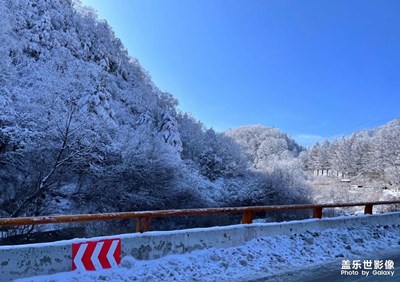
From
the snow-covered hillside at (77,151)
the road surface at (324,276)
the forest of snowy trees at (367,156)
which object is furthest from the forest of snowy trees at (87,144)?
the forest of snowy trees at (367,156)

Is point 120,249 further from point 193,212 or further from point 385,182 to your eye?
point 385,182

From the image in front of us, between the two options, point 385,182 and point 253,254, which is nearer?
point 253,254

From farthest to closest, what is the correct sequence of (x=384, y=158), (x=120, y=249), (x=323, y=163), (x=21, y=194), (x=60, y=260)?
1. (x=323, y=163)
2. (x=384, y=158)
3. (x=21, y=194)
4. (x=120, y=249)
5. (x=60, y=260)

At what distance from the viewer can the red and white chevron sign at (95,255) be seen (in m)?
5.36

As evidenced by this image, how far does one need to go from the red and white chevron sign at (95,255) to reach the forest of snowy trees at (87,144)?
28.3 feet

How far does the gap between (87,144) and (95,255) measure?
34.5 feet

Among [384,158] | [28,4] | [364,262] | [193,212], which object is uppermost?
[28,4]

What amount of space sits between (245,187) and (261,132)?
84.3m

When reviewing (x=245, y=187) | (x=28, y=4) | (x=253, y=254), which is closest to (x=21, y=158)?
(x=253, y=254)

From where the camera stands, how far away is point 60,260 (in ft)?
17.3

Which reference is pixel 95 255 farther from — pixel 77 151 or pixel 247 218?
pixel 77 151

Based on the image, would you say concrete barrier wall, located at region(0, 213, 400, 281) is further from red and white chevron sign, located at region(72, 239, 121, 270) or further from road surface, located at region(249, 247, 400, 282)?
road surface, located at region(249, 247, 400, 282)

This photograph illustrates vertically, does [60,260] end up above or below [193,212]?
below

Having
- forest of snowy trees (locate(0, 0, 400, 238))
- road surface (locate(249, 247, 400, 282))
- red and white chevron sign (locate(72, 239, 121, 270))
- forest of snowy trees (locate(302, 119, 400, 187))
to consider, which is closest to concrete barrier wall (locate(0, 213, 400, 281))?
red and white chevron sign (locate(72, 239, 121, 270))
